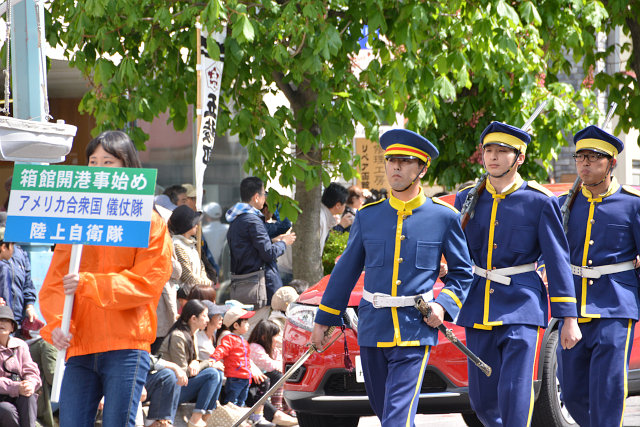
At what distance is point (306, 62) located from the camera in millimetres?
9828

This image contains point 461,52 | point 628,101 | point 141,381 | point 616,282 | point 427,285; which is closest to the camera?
point 141,381

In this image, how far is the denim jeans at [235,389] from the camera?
8.80 metres

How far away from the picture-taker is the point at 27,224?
209 inches

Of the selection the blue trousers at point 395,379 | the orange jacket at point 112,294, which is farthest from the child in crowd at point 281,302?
the orange jacket at point 112,294

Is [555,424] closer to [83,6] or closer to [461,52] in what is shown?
[461,52]

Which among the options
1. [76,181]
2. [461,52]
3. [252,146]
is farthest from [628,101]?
[76,181]

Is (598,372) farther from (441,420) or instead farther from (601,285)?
(441,420)

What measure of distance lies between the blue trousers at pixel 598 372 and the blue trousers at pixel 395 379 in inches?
55.4

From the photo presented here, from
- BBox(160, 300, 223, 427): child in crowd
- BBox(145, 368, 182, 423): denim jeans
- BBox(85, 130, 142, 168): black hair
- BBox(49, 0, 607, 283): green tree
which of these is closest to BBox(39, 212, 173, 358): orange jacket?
BBox(85, 130, 142, 168): black hair

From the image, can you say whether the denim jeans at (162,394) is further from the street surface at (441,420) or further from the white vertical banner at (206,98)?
the white vertical banner at (206,98)

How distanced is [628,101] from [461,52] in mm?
4038

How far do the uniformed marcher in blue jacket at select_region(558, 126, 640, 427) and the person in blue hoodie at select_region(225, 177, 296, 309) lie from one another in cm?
390

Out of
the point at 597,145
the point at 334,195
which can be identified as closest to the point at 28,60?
the point at 597,145

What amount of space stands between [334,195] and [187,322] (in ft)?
14.7
